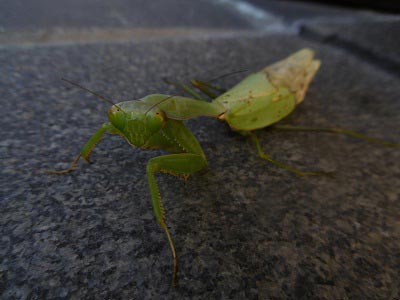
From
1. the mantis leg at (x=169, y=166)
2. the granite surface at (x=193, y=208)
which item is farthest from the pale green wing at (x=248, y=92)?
the mantis leg at (x=169, y=166)

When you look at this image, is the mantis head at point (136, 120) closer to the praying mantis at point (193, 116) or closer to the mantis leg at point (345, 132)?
the praying mantis at point (193, 116)

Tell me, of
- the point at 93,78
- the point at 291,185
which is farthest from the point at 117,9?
the point at 291,185

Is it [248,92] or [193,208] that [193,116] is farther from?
[248,92]

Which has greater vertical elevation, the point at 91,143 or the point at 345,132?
the point at 91,143

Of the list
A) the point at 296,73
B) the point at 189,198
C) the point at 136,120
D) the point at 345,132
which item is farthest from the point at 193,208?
the point at 296,73

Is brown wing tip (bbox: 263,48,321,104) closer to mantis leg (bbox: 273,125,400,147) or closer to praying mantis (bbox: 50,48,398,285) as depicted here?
praying mantis (bbox: 50,48,398,285)

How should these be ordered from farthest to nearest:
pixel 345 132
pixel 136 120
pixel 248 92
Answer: pixel 248 92
pixel 345 132
pixel 136 120

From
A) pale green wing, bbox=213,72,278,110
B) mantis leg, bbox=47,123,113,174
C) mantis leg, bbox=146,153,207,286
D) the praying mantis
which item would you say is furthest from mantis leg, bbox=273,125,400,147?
mantis leg, bbox=47,123,113,174
